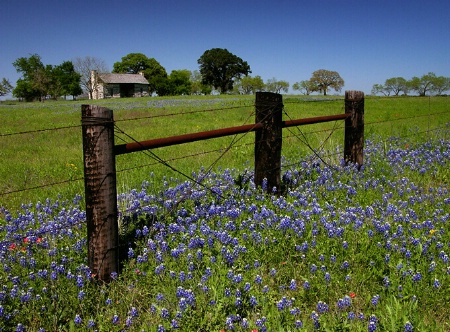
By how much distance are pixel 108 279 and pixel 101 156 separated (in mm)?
1208

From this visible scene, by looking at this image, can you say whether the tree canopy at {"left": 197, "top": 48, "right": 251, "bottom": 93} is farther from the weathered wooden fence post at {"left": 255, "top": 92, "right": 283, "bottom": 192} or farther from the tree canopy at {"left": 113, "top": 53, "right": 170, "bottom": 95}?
the weathered wooden fence post at {"left": 255, "top": 92, "right": 283, "bottom": 192}

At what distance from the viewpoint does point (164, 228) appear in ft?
15.9

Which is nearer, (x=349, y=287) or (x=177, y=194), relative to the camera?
(x=349, y=287)

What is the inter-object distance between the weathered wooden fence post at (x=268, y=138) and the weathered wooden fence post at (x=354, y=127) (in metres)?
2.47

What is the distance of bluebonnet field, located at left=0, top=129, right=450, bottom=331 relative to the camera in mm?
3311

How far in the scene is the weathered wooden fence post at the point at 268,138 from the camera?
6152 millimetres

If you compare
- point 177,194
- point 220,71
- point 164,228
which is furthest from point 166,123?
point 220,71

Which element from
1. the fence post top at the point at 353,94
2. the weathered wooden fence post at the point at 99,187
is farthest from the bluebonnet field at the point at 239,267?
the fence post top at the point at 353,94

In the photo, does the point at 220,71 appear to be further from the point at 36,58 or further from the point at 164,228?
the point at 164,228

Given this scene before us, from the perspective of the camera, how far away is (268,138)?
6.21 m

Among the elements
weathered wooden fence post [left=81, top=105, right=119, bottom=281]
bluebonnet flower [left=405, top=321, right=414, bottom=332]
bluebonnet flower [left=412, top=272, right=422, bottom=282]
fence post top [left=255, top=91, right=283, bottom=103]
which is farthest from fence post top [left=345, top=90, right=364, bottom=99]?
bluebonnet flower [left=405, top=321, right=414, bottom=332]

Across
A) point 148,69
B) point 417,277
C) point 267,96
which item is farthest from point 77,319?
point 148,69

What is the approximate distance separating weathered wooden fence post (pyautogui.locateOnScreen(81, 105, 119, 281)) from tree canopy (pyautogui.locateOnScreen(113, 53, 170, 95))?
99461 mm

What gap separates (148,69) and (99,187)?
104114mm
